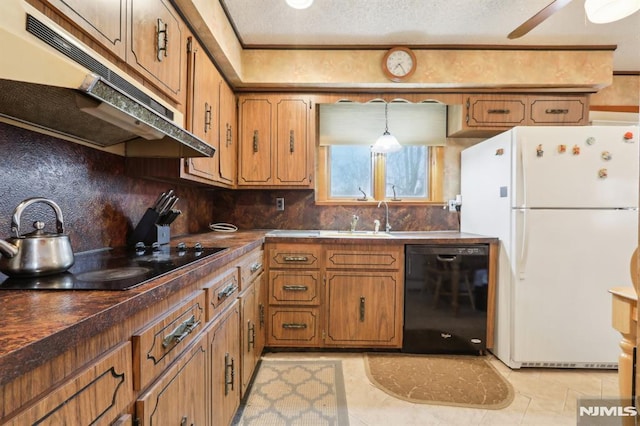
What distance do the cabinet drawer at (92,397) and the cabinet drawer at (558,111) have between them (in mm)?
3167

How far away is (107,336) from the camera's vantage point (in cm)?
60

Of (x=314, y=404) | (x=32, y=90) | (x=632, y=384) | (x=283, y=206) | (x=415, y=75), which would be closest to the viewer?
(x=32, y=90)

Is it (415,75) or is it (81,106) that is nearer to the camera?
(81,106)

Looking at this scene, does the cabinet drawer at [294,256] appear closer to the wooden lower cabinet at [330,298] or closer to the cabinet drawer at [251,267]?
the wooden lower cabinet at [330,298]

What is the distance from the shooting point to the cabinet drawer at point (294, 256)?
7.38 feet

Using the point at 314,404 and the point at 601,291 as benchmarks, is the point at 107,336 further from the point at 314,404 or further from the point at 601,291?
the point at 601,291

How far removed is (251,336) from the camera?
1783 mm

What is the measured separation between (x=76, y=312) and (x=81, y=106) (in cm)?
65

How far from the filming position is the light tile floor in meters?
1.59

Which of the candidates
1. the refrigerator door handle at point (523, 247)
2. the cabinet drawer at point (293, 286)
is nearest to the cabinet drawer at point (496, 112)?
the refrigerator door handle at point (523, 247)

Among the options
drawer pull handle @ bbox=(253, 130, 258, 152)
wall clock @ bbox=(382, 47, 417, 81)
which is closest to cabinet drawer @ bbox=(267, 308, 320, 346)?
drawer pull handle @ bbox=(253, 130, 258, 152)

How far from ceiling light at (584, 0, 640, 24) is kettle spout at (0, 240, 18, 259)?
2.56m

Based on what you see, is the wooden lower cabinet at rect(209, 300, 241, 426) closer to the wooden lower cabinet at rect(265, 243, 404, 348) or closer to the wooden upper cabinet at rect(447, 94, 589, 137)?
the wooden lower cabinet at rect(265, 243, 404, 348)

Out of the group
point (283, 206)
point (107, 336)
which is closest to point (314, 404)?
point (107, 336)
